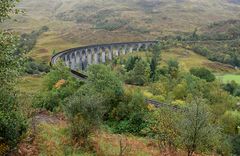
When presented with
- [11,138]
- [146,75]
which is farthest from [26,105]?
[146,75]

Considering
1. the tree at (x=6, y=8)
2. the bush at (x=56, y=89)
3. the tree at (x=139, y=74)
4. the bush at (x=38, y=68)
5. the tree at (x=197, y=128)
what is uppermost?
A: the tree at (x=6, y=8)

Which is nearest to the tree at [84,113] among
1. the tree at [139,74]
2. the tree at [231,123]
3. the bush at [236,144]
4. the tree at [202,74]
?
the bush at [236,144]

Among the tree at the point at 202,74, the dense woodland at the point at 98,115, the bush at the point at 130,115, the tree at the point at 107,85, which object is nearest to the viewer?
the dense woodland at the point at 98,115

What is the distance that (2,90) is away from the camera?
27859 millimetres

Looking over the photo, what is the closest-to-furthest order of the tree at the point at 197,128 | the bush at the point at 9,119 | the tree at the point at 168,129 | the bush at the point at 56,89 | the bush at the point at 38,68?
the bush at the point at 9,119 < the tree at the point at 197,128 < the tree at the point at 168,129 < the bush at the point at 56,89 < the bush at the point at 38,68

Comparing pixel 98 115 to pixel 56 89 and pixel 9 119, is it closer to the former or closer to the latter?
pixel 9 119

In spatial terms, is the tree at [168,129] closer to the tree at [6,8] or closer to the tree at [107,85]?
the tree at [107,85]

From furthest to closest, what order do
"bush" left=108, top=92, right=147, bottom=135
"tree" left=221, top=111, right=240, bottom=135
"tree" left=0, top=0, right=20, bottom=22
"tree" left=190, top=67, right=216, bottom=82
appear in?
1. "tree" left=190, top=67, right=216, bottom=82
2. "tree" left=221, top=111, right=240, bottom=135
3. "bush" left=108, top=92, right=147, bottom=135
4. "tree" left=0, top=0, right=20, bottom=22

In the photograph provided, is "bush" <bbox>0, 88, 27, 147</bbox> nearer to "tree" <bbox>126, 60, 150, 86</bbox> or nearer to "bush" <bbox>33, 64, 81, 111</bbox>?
"bush" <bbox>33, 64, 81, 111</bbox>

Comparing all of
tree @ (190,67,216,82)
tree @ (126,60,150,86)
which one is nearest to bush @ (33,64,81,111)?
tree @ (126,60,150,86)

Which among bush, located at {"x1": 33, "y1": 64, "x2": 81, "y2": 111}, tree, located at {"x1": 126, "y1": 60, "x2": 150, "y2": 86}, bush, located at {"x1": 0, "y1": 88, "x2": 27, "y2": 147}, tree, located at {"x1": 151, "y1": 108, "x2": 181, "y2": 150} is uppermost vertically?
bush, located at {"x1": 0, "y1": 88, "x2": 27, "y2": 147}

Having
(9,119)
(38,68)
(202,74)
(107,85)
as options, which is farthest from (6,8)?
(38,68)

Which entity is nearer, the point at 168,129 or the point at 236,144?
the point at 168,129

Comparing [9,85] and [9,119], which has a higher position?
[9,85]
